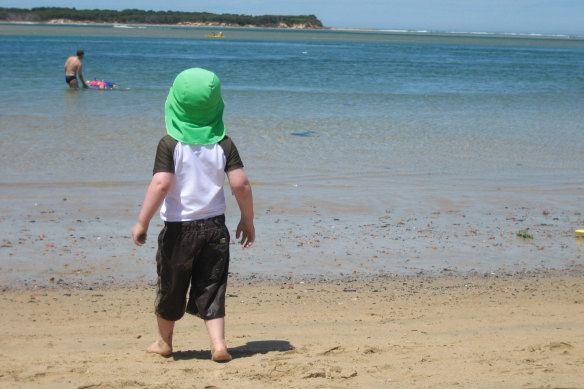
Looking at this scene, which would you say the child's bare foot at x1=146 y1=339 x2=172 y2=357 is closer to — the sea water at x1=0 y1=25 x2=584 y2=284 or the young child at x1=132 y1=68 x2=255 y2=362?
the young child at x1=132 y1=68 x2=255 y2=362

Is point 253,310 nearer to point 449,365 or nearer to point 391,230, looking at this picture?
point 449,365

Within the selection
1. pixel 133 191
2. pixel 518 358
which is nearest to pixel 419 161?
pixel 133 191

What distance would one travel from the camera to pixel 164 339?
3.73m

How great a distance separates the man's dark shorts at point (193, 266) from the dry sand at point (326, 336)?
296mm

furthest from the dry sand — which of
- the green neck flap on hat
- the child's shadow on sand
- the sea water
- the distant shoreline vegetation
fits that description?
the distant shoreline vegetation

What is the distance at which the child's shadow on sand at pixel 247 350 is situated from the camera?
3.81m

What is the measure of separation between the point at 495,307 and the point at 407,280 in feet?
2.88

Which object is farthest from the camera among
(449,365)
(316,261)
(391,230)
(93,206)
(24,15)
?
(24,15)

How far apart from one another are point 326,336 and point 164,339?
3.17 ft

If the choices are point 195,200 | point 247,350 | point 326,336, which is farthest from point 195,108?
point 326,336

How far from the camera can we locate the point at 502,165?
1095 centimetres

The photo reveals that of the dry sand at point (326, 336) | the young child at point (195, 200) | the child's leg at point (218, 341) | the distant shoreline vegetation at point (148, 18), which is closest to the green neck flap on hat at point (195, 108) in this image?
the young child at point (195, 200)

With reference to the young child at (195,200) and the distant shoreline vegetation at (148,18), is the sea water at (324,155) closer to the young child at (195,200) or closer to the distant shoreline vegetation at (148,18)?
the young child at (195,200)

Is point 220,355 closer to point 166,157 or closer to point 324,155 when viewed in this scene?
point 166,157
